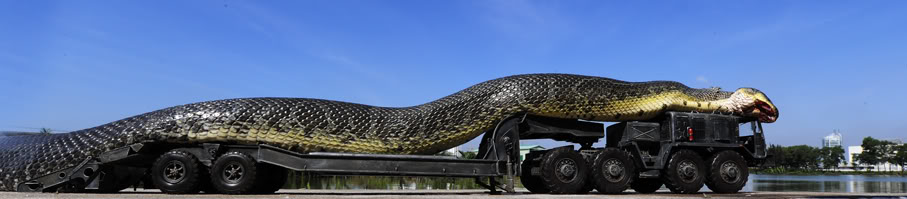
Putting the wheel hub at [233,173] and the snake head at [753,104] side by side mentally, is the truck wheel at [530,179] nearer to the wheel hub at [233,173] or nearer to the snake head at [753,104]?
the snake head at [753,104]

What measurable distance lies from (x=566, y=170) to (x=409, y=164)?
2614mm

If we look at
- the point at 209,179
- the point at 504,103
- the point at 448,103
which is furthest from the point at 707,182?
the point at 209,179

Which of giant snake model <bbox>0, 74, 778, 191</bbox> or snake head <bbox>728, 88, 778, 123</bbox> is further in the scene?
snake head <bbox>728, 88, 778, 123</bbox>

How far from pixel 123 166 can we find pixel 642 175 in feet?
27.9

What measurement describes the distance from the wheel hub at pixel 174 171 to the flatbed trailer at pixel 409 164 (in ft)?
0.04

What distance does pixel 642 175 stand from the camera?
1097 centimetres

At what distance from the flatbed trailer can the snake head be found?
0.28 metres

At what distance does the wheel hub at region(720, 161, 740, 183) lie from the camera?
36.6 ft

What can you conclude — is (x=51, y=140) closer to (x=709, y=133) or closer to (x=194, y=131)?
(x=194, y=131)

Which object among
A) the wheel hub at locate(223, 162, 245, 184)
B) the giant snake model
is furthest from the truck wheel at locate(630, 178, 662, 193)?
the wheel hub at locate(223, 162, 245, 184)

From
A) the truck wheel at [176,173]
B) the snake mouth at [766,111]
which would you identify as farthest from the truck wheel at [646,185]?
the truck wheel at [176,173]

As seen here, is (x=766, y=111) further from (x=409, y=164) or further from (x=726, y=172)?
(x=409, y=164)

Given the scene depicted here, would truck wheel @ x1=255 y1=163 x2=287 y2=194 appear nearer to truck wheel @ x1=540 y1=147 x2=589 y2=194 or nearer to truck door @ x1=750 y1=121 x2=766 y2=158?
truck wheel @ x1=540 y1=147 x2=589 y2=194

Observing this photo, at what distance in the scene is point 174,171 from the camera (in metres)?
9.12
